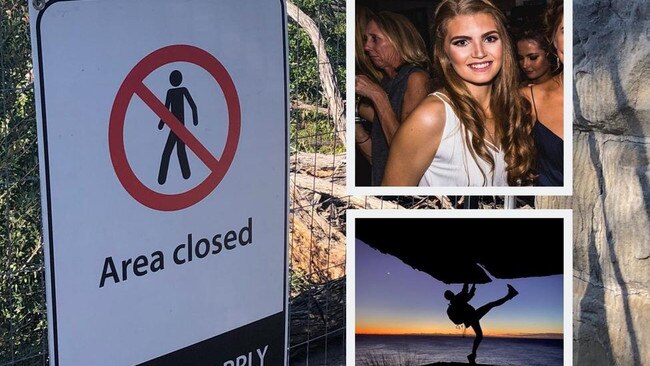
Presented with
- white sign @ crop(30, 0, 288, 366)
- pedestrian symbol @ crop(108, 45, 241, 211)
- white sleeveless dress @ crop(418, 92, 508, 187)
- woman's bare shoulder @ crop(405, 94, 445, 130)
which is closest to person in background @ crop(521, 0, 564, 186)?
white sleeveless dress @ crop(418, 92, 508, 187)

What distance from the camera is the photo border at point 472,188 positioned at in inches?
96.5

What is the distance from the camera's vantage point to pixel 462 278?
2602 millimetres

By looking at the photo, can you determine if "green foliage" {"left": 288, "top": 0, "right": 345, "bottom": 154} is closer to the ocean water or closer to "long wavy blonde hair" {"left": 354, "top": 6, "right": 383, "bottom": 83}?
"long wavy blonde hair" {"left": 354, "top": 6, "right": 383, "bottom": 83}

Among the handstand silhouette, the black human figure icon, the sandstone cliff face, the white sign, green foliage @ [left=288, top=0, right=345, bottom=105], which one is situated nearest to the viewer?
the white sign

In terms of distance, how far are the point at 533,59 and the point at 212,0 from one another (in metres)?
1.29

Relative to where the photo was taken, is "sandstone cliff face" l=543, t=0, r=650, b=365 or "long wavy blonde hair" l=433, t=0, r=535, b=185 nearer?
"long wavy blonde hair" l=433, t=0, r=535, b=185

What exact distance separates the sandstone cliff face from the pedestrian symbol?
1.57 meters

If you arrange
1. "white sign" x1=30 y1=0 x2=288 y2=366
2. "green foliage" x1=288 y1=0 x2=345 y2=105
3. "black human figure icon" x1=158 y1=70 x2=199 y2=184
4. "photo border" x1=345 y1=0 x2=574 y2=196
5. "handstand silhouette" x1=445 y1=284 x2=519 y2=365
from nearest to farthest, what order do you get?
"white sign" x1=30 y1=0 x2=288 y2=366, "black human figure icon" x1=158 y1=70 x2=199 y2=184, "photo border" x1=345 y1=0 x2=574 y2=196, "handstand silhouette" x1=445 y1=284 x2=519 y2=365, "green foliage" x1=288 y1=0 x2=345 y2=105

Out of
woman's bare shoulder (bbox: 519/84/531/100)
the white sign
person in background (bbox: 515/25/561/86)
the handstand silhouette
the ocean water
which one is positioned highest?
person in background (bbox: 515/25/561/86)

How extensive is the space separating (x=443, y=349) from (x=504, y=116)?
0.65m

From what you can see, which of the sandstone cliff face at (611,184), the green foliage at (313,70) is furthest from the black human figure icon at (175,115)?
the sandstone cliff face at (611,184)

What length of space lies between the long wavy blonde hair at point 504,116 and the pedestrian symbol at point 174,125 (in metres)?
1.15

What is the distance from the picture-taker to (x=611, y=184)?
2.81 m

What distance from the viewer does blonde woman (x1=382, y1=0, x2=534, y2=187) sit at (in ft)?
8.21
